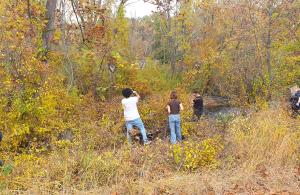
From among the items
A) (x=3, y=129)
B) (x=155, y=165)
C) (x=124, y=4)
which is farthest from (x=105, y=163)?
(x=124, y=4)

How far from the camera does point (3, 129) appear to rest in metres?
11.3

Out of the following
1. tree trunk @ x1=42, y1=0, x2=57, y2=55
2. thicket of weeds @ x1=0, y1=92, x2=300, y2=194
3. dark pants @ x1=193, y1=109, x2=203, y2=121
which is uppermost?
tree trunk @ x1=42, y1=0, x2=57, y2=55

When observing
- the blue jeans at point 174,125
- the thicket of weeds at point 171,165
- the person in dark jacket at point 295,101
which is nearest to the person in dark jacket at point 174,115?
the blue jeans at point 174,125

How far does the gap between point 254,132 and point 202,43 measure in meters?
18.4

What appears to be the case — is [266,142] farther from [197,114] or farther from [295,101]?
[197,114]

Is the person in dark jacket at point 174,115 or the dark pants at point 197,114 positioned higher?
the person in dark jacket at point 174,115

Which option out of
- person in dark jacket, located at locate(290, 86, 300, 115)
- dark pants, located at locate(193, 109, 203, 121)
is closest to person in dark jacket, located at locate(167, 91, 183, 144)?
dark pants, located at locate(193, 109, 203, 121)

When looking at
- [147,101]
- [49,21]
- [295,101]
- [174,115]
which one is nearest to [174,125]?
[174,115]

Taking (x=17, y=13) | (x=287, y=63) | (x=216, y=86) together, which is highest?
(x=17, y=13)

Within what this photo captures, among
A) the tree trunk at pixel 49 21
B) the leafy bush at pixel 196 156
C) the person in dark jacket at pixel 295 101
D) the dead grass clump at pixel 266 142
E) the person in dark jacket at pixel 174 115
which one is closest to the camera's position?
the leafy bush at pixel 196 156

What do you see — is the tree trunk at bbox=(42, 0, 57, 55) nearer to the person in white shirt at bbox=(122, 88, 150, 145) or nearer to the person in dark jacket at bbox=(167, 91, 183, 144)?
the person in white shirt at bbox=(122, 88, 150, 145)

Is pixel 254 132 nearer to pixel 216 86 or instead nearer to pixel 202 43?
pixel 216 86

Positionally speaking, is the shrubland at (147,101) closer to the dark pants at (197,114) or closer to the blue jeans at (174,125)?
the dark pants at (197,114)

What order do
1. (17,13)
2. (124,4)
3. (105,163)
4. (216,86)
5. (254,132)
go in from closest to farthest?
(105,163) < (254,132) < (17,13) < (124,4) < (216,86)
